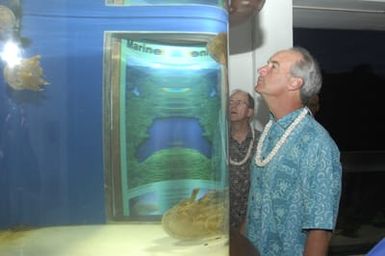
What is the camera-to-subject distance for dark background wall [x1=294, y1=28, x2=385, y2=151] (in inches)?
117

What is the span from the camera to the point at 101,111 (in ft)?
2.40

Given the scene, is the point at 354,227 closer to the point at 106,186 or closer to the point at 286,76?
the point at 286,76

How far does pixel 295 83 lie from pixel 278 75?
0.18 ft

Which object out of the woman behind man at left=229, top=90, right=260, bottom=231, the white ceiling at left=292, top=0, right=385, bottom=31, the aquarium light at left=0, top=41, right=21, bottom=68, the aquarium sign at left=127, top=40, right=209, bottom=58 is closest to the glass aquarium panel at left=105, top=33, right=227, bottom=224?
the aquarium sign at left=127, top=40, right=209, bottom=58

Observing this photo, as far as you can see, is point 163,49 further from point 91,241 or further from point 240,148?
point 240,148

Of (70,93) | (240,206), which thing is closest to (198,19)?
(70,93)

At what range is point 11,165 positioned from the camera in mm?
722

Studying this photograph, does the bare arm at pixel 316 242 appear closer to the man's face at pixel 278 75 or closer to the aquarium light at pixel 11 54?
the man's face at pixel 278 75

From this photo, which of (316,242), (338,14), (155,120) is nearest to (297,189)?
(316,242)

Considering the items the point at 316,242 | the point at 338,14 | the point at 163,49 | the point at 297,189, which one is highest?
the point at 338,14

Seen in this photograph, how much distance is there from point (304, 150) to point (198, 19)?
0.81m

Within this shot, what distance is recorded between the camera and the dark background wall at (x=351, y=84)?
2.98 metres

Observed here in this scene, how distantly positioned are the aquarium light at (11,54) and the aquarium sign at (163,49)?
15cm

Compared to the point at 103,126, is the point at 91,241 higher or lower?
lower
